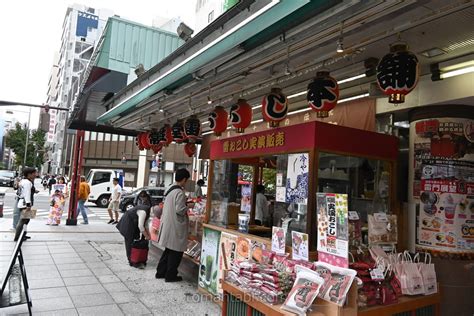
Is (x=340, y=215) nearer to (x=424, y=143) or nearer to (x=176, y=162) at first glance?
(x=424, y=143)

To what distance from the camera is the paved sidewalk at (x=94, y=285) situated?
5004 millimetres

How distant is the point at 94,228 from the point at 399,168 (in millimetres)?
10970

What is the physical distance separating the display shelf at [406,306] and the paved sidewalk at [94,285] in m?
2.55

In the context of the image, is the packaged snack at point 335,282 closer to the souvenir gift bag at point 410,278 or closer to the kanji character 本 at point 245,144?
the souvenir gift bag at point 410,278

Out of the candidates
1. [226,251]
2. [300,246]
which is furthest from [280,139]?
[226,251]

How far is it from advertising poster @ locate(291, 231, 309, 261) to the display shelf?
773 mm

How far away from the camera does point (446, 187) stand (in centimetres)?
440

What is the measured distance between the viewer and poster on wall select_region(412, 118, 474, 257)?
4367 millimetres

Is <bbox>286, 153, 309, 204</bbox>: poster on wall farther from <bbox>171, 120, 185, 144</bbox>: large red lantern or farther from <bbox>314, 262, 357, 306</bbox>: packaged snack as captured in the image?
<bbox>171, 120, 185, 144</bbox>: large red lantern

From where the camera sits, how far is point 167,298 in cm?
555

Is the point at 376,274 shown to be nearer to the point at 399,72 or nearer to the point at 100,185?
the point at 399,72

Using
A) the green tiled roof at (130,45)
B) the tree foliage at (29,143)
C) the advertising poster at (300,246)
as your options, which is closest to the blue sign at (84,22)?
the tree foliage at (29,143)

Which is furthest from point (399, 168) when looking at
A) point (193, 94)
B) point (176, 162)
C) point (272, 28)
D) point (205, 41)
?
point (176, 162)

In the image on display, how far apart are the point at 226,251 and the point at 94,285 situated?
2.51 metres
